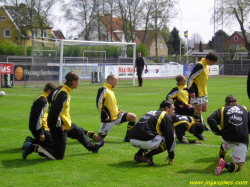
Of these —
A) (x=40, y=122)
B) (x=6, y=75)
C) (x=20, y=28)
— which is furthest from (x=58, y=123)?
(x=20, y=28)

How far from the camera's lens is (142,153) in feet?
22.9

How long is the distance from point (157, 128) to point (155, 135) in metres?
0.12

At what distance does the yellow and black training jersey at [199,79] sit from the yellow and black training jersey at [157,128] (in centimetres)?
358

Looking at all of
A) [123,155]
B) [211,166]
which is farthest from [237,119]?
[123,155]

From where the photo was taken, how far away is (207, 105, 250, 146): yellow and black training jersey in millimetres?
6324

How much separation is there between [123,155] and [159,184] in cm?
193

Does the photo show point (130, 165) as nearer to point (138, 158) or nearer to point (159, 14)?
point (138, 158)

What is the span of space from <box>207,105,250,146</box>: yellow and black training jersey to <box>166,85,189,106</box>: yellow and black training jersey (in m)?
3.06

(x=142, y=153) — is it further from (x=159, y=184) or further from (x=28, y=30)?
(x=28, y=30)

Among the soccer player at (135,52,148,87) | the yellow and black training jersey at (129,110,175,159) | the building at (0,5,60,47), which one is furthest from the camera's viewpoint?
the building at (0,5,60,47)

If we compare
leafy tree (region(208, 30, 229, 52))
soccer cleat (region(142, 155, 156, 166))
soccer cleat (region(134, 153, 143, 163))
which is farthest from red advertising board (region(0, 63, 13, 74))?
leafy tree (region(208, 30, 229, 52))

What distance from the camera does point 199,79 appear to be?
A: 1015cm

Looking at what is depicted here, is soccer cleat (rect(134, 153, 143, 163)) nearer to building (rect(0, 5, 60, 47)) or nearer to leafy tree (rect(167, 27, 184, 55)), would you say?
building (rect(0, 5, 60, 47))

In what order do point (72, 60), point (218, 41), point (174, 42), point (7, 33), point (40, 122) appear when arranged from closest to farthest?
point (40, 122)
point (72, 60)
point (218, 41)
point (7, 33)
point (174, 42)
